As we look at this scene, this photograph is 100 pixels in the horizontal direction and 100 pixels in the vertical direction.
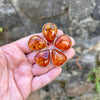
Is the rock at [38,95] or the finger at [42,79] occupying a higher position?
the finger at [42,79]

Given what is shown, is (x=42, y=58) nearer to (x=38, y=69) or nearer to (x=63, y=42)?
(x=38, y=69)

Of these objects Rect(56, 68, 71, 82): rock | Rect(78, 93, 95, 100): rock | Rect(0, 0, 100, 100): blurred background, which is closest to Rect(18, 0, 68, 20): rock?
Rect(0, 0, 100, 100): blurred background

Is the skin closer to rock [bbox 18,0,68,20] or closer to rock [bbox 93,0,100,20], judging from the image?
rock [bbox 18,0,68,20]

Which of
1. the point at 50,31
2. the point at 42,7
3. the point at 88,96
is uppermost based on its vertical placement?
the point at 42,7

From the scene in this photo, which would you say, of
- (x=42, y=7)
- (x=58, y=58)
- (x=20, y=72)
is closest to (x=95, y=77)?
(x=58, y=58)

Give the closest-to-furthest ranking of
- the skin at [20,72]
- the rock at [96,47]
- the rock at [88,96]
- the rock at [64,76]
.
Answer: the skin at [20,72]
the rock at [96,47]
the rock at [64,76]
the rock at [88,96]

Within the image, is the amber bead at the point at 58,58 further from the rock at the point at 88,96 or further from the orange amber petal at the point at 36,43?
the rock at the point at 88,96

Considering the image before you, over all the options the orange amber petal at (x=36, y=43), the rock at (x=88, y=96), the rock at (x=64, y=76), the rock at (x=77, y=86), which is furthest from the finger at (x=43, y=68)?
the rock at (x=88, y=96)
